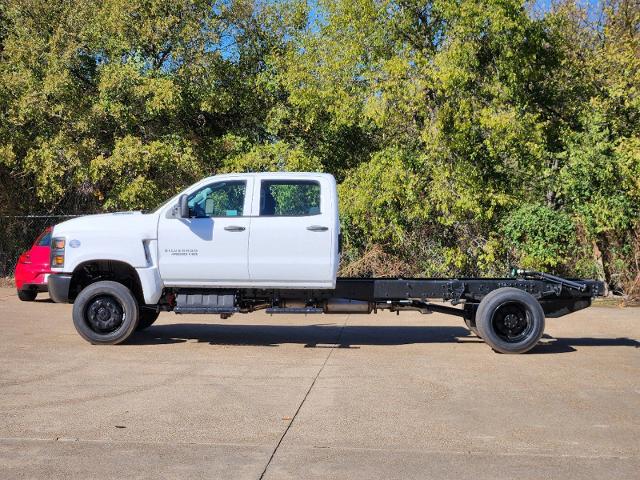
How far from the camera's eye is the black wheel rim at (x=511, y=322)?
11180mm

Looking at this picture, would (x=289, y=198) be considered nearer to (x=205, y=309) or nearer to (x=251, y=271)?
(x=251, y=271)

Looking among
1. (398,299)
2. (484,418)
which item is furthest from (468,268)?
(484,418)

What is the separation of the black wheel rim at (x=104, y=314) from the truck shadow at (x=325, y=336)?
23.0 inches

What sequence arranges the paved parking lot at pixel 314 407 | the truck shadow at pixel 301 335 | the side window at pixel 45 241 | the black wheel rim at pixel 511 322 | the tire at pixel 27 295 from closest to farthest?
1. the paved parking lot at pixel 314 407
2. the black wheel rim at pixel 511 322
3. the truck shadow at pixel 301 335
4. the side window at pixel 45 241
5. the tire at pixel 27 295

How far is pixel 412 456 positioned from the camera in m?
6.22

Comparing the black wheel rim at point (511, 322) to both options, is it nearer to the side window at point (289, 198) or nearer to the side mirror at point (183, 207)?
the side window at point (289, 198)

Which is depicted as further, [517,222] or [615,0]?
[615,0]

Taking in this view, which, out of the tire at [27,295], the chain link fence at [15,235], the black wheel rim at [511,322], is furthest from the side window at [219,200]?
the chain link fence at [15,235]

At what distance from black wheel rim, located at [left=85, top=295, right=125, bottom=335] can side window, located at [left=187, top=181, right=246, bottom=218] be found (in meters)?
1.67

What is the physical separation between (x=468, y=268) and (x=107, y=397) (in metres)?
13.3

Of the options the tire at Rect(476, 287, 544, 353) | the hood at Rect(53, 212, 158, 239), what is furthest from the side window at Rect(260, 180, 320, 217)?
the tire at Rect(476, 287, 544, 353)

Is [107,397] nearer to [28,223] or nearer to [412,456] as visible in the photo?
[412,456]

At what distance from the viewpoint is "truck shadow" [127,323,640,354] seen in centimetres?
1213

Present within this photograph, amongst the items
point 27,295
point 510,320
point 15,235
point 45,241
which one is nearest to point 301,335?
point 510,320
